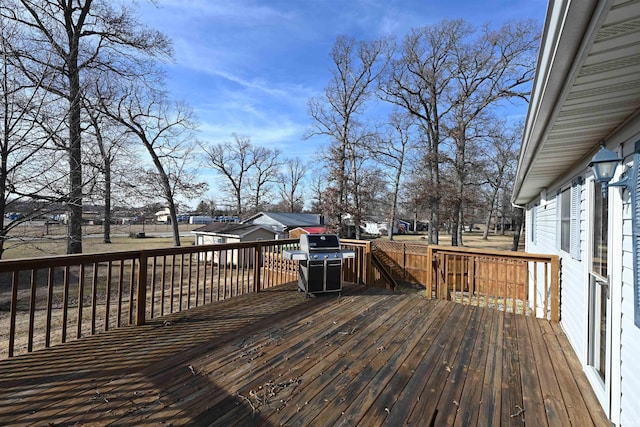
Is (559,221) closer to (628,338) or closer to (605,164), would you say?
(605,164)

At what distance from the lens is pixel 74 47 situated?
20.7 feet

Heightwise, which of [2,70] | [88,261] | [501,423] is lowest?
[501,423]

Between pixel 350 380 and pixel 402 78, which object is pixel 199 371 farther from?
pixel 402 78

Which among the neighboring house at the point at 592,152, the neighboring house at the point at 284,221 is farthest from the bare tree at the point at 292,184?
the neighboring house at the point at 592,152

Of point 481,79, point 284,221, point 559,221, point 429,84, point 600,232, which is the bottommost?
point 284,221

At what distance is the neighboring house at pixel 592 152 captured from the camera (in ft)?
3.72

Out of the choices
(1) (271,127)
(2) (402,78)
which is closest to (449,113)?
(2) (402,78)

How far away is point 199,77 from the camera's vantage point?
10281mm

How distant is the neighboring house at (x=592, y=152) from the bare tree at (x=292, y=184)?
3174 centimetres

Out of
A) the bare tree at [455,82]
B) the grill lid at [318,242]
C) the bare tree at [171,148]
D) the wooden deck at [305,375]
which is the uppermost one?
the bare tree at [455,82]

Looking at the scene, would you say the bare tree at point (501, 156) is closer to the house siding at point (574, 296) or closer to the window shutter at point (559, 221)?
the window shutter at point (559, 221)

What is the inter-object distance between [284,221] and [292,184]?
14460mm

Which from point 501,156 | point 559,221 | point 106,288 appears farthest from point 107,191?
point 501,156

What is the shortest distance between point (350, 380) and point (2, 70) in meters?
6.66
